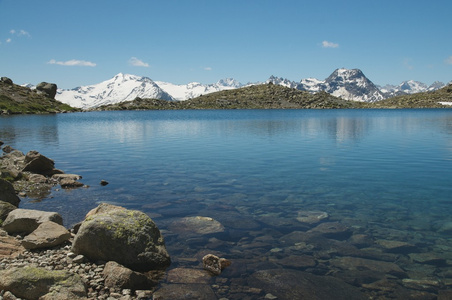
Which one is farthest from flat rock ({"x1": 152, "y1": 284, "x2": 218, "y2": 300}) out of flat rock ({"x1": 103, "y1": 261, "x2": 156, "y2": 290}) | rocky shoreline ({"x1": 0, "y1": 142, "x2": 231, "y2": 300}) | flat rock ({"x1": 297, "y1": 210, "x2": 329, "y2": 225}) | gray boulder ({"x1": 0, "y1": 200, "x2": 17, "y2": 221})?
gray boulder ({"x1": 0, "y1": 200, "x2": 17, "y2": 221})

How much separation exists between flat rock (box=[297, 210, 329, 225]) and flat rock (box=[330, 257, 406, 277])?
4.39 meters

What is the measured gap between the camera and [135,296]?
11805 millimetres

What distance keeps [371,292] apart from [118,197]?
1825 centimetres

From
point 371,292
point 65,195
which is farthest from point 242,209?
point 65,195

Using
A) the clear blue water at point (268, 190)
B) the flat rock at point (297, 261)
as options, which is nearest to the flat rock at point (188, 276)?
the clear blue water at point (268, 190)

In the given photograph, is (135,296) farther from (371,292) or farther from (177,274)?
(371,292)

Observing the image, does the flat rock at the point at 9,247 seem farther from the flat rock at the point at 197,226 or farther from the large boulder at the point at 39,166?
the large boulder at the point at 39,166

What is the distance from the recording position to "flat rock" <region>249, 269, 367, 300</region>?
12.1 m

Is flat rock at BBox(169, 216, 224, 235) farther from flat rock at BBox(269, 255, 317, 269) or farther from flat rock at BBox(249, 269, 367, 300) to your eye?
flat rock at BBox(249, 269, 367, 300)

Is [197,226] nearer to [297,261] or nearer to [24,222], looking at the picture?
[297,261]

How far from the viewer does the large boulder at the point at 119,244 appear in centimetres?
1381

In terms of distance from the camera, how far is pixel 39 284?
426 inches

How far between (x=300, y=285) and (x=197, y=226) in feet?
23.8

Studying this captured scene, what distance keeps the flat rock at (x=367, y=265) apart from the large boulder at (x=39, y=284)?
10.4 metres
